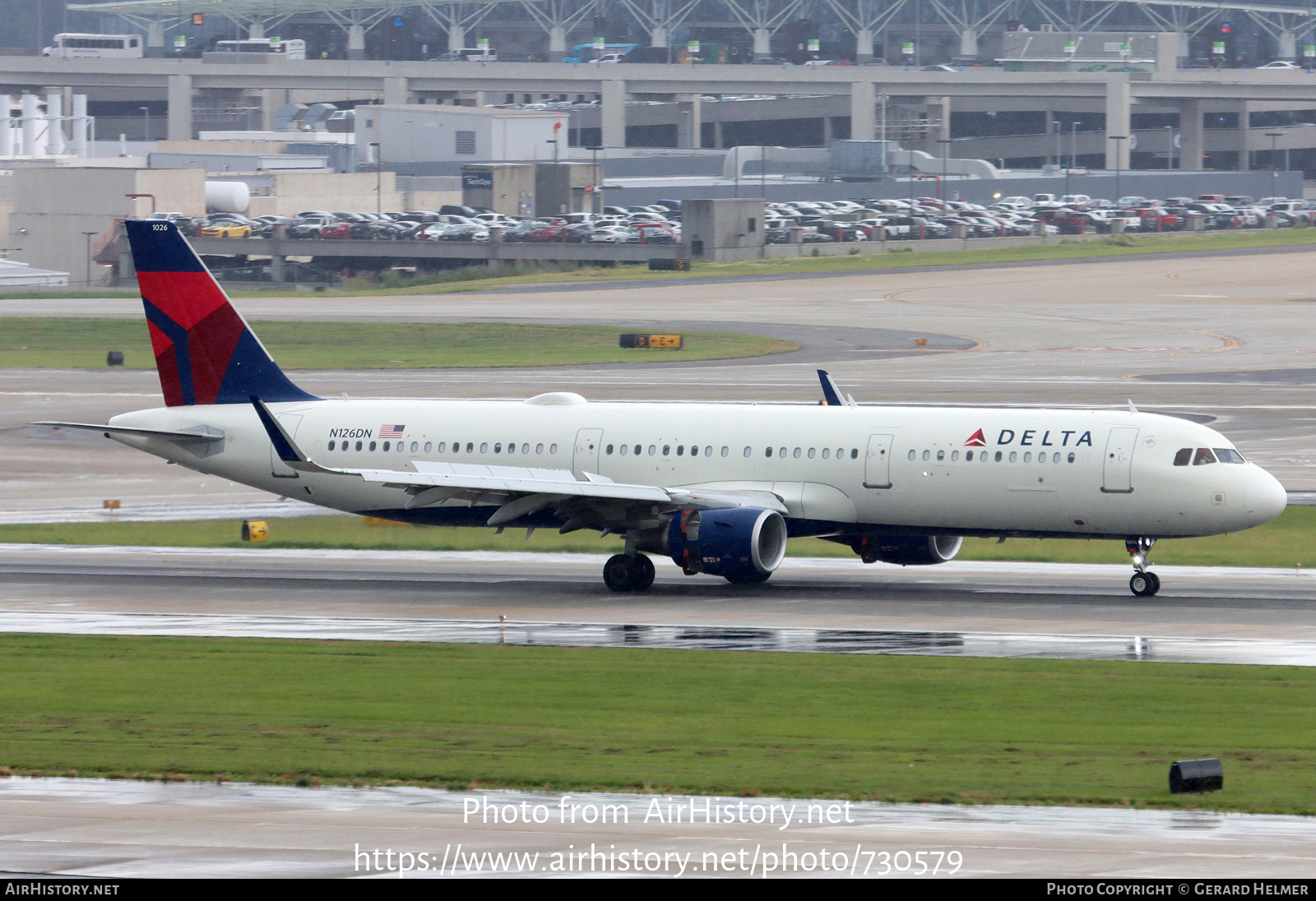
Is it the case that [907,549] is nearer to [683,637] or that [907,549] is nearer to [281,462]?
[683,637]

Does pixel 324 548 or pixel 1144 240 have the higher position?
pixel 1144 240

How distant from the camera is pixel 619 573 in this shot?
45000mm

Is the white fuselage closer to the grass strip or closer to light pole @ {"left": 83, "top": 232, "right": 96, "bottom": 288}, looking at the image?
the grass strip

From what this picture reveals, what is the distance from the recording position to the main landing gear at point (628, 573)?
44875 millimetres

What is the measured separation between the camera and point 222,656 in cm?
3519

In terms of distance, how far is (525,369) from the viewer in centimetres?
9662

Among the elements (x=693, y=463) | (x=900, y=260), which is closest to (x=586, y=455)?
(x=693, y=463)

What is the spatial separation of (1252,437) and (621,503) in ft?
116

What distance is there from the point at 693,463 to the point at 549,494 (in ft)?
13.9

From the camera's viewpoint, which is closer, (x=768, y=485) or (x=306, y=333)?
(x=768, y=485)
